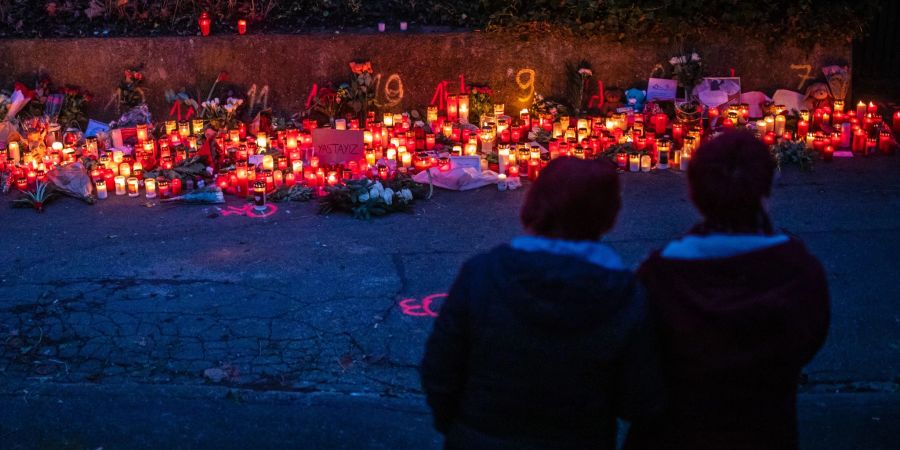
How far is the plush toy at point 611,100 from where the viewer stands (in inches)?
381

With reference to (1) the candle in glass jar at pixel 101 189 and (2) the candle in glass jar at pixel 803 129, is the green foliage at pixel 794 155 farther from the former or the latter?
(1) the candle in glass jar at pixel 101 189

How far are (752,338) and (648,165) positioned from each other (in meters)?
6.05

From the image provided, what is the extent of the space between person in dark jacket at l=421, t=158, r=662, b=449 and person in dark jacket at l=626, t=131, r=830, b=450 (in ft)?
0.37

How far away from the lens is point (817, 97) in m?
9.56

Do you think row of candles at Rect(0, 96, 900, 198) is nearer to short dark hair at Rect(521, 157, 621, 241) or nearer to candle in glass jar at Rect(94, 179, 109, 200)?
candle in glass jar at Rect(94, 179, 109, 200)

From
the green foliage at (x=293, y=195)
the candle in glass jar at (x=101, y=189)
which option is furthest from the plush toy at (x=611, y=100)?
the candle in glass jar at (x=101, y=189)

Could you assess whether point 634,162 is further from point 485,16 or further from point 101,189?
point 101,189

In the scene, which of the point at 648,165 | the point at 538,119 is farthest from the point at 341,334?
the point at 538,119

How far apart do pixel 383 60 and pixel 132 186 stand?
2.94 m

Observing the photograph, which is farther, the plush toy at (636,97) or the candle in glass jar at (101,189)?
the plush toy at (636,97)

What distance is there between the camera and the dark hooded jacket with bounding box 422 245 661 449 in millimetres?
2418

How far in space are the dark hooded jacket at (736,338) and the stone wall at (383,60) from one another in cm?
741

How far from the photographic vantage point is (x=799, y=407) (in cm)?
454

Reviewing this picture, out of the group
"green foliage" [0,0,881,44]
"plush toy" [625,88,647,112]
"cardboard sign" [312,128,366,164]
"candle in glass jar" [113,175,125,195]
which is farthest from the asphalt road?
"green foliage" [0,0,881,44]
